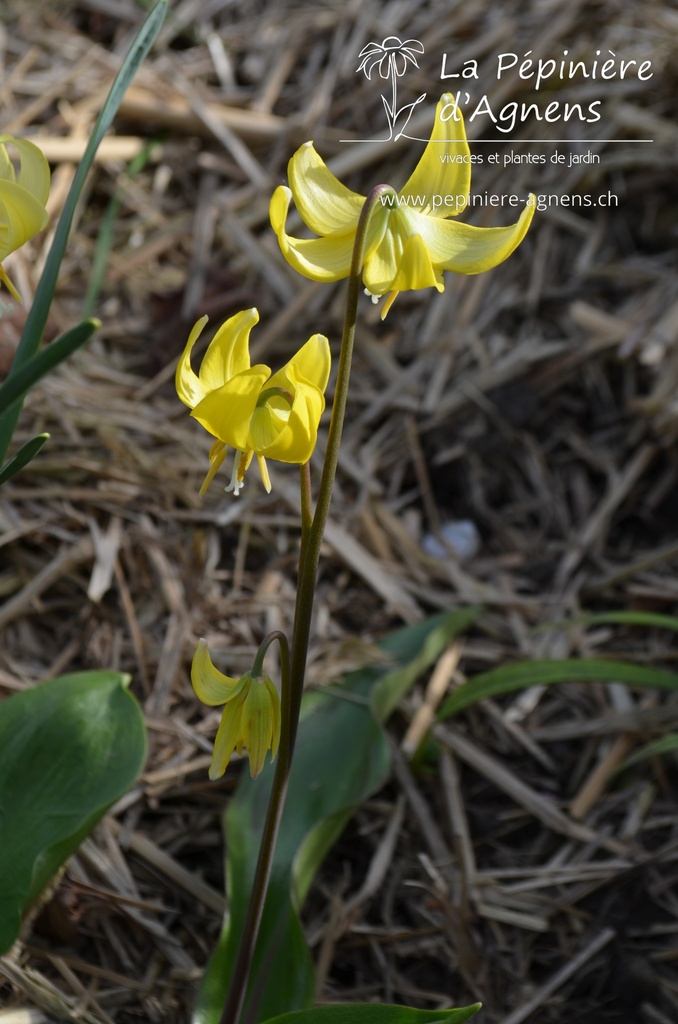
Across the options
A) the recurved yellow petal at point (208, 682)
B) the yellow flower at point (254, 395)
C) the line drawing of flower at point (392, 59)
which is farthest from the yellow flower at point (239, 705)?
the line drawing of flower at point (392, 59)

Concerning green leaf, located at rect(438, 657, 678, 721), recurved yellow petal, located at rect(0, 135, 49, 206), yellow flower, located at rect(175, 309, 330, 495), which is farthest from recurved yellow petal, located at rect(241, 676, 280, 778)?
green leaf, located at rect(438, 657, 678, 721)

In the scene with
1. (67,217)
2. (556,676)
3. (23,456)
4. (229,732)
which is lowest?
(556,676)

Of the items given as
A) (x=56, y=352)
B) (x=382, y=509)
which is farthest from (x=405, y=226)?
(x=382, y=509)

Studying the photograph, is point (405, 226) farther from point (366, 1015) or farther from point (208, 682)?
point (366, 1015)

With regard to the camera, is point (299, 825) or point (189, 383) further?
point (299, 825)

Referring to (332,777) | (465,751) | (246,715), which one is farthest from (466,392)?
(246,715)

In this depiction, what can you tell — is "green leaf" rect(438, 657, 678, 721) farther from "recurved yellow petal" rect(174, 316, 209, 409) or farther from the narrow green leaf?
the narrow green leaf
